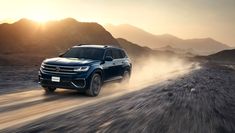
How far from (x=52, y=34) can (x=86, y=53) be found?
13105 cm

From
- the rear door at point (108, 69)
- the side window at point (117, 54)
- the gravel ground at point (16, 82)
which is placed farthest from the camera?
the side window at point (117, 54)

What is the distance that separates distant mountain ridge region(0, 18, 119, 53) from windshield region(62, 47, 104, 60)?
87.1 meters

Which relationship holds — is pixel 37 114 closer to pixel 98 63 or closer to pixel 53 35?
pixel 98 63

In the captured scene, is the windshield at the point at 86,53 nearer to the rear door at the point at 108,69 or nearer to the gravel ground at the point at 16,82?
the rear door at the point at 108,69

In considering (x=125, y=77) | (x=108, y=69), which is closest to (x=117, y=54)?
(x=125, y=77)

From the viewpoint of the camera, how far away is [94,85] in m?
14.3

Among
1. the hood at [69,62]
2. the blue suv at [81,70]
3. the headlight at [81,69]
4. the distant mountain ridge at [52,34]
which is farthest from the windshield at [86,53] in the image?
the distant mountain ridge at [52,34]

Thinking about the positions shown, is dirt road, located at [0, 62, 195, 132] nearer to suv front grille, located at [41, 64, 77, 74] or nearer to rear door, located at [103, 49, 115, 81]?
rear door, located at [103, 49, 115, 81]

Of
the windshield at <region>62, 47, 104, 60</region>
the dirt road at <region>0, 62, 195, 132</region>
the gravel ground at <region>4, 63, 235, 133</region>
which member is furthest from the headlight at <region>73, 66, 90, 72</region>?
the gravel ground at <region>4, 63, 235, 133</region>

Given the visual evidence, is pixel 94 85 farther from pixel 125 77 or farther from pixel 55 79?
pixel 125 77

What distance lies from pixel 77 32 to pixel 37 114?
493ft

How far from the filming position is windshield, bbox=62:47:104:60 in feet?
50.0

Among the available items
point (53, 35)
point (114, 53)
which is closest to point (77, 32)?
point (53, 35)

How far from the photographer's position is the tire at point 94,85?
14.0m
